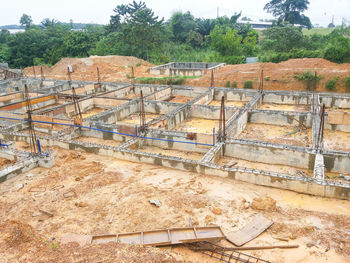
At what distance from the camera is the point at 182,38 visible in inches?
1671

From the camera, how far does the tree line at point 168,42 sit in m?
31.1

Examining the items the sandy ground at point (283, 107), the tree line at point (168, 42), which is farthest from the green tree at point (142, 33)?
the sandy ground at point (283, 107)

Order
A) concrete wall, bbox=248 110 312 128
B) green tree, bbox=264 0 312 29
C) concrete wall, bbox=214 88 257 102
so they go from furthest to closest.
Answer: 1. green tree, bbox=264 0 312 29
2. concrete wall, bbox=214 88 257 102
3. concrete wall, bbox=248 110 312 128

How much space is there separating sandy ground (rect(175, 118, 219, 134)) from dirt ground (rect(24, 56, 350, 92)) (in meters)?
7.56

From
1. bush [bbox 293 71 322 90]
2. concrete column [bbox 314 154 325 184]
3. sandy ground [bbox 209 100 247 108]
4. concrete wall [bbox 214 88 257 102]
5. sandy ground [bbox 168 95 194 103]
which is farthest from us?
bush [bbox 293 71 322 90]

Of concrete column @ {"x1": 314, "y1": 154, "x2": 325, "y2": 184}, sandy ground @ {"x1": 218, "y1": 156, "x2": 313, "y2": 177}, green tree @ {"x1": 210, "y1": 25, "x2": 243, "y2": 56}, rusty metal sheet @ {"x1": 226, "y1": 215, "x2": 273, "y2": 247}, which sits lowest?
sandy ground @ {"x1": 218, "y1": 156, "x2": 313, "y2": 177}

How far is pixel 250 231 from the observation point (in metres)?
7.48

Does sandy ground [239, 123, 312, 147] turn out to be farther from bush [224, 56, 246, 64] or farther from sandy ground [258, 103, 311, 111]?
bush [224, 56, 246, 64]

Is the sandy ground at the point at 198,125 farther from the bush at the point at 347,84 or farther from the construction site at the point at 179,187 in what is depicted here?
the bush at the point at 347,84

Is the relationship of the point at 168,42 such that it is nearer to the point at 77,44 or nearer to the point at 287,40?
the point at 77,44

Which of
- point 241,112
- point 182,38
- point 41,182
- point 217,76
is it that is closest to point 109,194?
point 41,182

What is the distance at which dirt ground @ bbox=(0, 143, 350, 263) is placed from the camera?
6.55 meters

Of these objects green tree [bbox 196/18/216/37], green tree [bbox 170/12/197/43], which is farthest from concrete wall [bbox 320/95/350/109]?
green tree [bbox 196/18/216/37]

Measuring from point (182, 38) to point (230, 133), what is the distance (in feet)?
104
